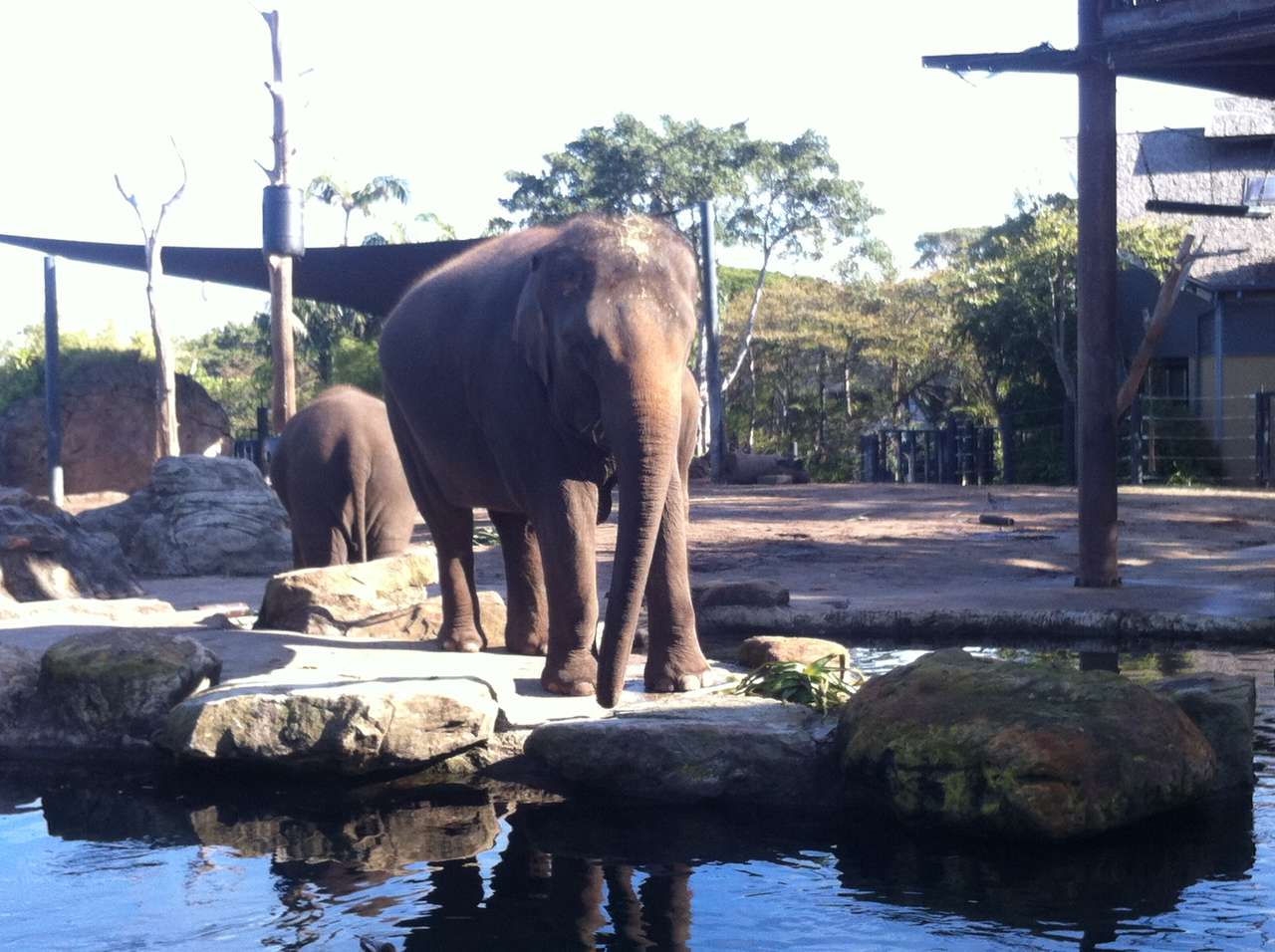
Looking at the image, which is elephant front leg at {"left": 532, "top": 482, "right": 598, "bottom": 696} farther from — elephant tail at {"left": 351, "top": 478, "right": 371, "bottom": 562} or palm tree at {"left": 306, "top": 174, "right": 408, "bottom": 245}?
palm tree at {"left": 306, "top": 174, "right": 408, "bottom": 245}

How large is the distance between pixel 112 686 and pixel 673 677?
238cm

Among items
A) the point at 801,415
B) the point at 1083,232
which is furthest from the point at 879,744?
the point at 801,415

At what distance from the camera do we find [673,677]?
22.2ft

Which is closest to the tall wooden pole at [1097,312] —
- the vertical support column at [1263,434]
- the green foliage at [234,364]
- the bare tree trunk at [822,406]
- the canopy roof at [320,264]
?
the canopy roof at [320,264]

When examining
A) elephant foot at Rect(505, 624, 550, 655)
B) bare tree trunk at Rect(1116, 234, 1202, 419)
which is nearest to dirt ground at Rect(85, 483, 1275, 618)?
bare tree trunk at Rect(1116, 234, 1202, 419)

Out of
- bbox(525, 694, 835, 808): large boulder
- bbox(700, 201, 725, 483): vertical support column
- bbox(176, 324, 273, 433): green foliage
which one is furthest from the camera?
bbox(176, 324, 273, 433): green foliage

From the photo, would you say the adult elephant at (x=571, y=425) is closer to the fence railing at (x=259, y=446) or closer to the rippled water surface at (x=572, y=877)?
the rippled water surface at (x=572, y=877)

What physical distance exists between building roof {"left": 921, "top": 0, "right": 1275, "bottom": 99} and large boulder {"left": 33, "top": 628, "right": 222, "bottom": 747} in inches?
295

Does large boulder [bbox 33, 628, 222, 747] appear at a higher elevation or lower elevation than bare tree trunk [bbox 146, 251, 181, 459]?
lower

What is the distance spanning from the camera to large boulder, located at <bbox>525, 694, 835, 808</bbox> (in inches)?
229

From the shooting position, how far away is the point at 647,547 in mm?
5875

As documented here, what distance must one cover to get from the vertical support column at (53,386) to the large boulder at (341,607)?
12.4 meters

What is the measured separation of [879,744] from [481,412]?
2.52m

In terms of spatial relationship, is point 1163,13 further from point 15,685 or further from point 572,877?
point 15,685
